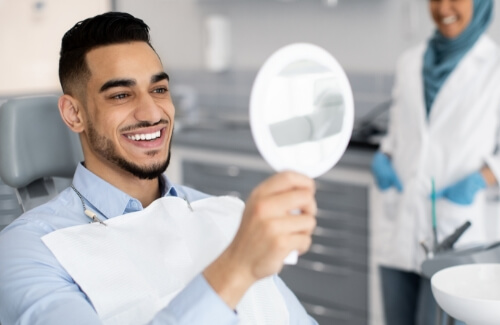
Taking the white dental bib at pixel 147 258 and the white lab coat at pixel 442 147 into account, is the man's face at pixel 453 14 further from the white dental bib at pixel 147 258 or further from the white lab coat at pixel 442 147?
the white dental bib at pixel 147 258

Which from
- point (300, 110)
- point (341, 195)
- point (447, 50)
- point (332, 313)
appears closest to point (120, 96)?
point (300, 110)

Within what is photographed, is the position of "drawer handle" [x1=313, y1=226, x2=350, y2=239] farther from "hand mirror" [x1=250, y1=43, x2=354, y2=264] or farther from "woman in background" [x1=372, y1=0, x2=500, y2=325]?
"hand mirror" [x1=250, y1=43, x2=354, y2=264]

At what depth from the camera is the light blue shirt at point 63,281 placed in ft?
3.05

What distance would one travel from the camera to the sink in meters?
1.14

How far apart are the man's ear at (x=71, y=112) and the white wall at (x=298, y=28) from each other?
146 cm

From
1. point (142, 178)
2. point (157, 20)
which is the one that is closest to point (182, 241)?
point (142, 178)

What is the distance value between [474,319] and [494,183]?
4.07 feet

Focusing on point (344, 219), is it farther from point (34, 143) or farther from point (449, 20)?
point (34, 143)

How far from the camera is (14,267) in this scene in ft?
3.91

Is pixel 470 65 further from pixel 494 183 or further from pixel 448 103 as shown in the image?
pixel 494 183

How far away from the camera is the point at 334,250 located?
2.99 m

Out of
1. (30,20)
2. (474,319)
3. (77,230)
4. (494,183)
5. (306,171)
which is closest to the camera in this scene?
(306,171)

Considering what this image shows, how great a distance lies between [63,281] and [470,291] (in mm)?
745

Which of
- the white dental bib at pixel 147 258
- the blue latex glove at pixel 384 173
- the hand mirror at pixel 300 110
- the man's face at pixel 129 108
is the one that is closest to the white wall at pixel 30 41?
the man's face at pixel 129 108
